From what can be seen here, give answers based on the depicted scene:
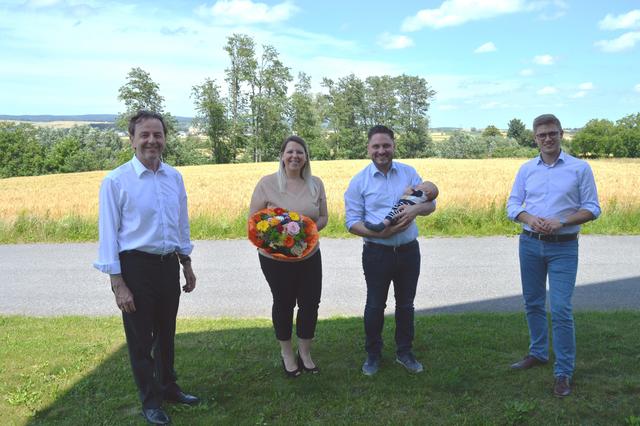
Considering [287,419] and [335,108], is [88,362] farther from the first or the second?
[335,108]

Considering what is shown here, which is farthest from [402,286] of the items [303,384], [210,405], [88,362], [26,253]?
[26,253]

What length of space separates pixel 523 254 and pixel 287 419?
232cm

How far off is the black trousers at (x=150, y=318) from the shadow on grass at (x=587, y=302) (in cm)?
370

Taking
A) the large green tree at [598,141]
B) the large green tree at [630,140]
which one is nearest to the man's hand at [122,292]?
the large green tree at [598,141]

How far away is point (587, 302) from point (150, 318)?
565 cm

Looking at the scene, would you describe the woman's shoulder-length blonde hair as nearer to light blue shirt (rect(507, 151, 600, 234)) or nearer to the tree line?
light blue shirt (rect(507, 151, 600, 234))

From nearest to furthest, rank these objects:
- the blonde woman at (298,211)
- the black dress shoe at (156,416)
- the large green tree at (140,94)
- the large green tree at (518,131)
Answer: the black dress shoe at (156,416)
the blonde woman at (298,211)
the large green tree at (140,94)
the large green tree at (518,131)

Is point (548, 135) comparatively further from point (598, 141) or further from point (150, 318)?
point (598, 141)

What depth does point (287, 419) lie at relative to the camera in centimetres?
384

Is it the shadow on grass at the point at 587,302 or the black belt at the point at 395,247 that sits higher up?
the black belt at the point at 395,247

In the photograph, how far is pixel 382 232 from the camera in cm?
425

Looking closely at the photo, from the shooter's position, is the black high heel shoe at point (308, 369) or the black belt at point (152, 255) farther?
the black high heel shoe at point (308, 369)

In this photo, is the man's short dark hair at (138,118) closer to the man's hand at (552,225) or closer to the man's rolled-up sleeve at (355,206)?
the man's rolled-up sleeve at (355,206)

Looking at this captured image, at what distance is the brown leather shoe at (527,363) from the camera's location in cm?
450
